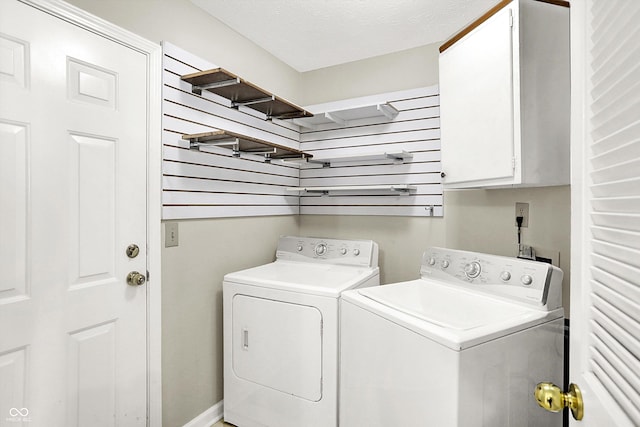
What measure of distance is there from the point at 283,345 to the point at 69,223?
3.83ft

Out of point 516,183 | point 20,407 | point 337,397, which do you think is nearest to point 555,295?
point 516,183

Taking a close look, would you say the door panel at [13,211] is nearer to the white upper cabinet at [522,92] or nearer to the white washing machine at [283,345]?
the white washing machine at [283,345]

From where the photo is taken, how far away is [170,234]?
1886 mm

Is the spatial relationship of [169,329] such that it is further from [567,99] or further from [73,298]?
[567,99]

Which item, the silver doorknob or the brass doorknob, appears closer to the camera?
the brass doorknob

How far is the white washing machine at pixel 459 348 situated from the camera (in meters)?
1.21

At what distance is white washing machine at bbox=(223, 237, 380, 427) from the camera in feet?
5.90

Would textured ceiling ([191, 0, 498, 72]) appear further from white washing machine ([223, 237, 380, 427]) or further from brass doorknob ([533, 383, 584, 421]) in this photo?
brass doorknob ([533, 383, 584, 421])

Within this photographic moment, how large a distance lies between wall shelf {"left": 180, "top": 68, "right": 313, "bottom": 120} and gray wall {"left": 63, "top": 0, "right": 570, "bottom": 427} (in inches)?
9.0

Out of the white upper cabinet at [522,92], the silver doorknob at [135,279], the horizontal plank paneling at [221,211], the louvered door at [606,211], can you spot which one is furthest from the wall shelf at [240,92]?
the louvered door at [606,211]

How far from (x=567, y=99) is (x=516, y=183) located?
458mm

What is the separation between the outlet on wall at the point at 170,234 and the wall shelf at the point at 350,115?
4.12 feet

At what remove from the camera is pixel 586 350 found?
69 cm

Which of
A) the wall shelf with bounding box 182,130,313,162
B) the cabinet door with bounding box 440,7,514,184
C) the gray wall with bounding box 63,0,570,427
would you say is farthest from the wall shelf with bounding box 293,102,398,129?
the cabinet door with bounding box 440,7,514,184
